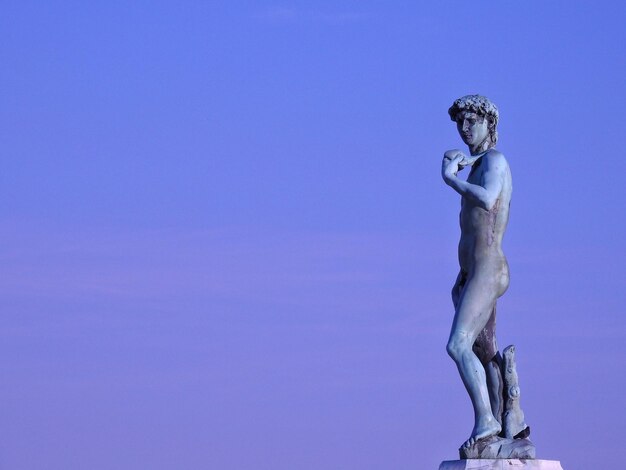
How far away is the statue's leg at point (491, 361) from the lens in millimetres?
19547

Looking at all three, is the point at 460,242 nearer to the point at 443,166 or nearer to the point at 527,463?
the point at 443,166

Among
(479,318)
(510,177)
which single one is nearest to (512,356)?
(479,318)

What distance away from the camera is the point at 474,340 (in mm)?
19438

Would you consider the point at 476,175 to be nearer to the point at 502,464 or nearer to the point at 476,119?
the point at 476,119

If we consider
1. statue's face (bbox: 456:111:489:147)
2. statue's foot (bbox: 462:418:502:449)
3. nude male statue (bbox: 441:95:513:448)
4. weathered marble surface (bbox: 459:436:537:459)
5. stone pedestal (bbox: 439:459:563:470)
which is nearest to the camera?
stone pedestal (bbox: 439:459:563:470)

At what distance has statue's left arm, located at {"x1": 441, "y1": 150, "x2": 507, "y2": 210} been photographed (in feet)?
63.3

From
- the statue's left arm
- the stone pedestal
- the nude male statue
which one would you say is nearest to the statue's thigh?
the nude male statue

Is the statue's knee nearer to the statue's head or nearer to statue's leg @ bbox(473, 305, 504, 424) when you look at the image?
statue's leg @ bbox(473, 305, 504, 424)

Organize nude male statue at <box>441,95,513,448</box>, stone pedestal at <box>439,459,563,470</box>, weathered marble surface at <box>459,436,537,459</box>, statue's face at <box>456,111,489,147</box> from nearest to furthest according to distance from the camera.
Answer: stone pedestal at <box>439,459,563,470</box>, weathered marble surface at <box>459,436,537,459</box>, nude male statue at <box>441,95,513,448</box>, statue's face at <box>456,111,489,147</box>

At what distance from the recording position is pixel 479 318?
19.3 m

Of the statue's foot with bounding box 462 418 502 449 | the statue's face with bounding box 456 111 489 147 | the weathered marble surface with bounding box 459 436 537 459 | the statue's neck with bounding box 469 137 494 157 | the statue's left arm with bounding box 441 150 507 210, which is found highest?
the statue's face with bounding box 456 111 489 147

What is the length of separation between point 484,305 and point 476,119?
2134 millimetres

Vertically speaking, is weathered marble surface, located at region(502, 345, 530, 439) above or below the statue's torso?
below

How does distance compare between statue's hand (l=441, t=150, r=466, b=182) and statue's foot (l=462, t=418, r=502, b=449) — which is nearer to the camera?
statue's foot (l=462, t=418, r=502, b=449)
